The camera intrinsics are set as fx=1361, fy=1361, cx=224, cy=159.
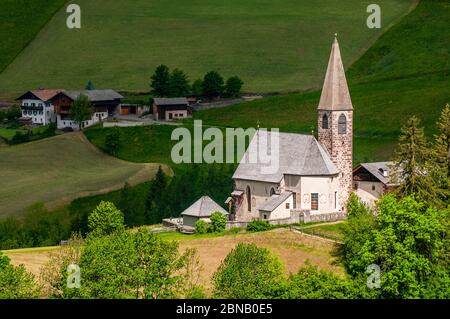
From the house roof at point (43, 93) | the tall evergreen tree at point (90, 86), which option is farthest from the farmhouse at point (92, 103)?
the tall evergreen tree at point (90, 86)

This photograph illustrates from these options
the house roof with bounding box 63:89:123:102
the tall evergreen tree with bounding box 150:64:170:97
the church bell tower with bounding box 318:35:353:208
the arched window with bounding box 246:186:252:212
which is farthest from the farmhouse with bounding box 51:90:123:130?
the church bell tower with bounding box 318:35:353:208

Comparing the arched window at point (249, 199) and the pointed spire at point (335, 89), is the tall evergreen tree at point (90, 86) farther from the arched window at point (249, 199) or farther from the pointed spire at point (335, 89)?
the pointed spire at point (335, 89)

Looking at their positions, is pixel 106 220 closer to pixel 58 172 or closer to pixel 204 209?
pixel 204 209

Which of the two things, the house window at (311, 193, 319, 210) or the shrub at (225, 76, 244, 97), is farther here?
the shrub at (225, 76, 244, 97)

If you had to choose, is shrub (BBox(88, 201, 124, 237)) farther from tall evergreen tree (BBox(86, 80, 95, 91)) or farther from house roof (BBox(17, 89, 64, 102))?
tall evergreen tree (BBox(86, 80, 95, 91))
